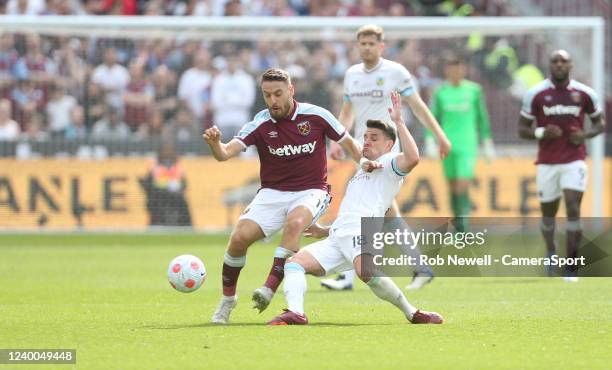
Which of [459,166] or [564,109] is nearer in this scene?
[564,109]

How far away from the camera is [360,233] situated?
413 inches

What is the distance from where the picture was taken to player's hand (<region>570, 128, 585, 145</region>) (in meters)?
15.3

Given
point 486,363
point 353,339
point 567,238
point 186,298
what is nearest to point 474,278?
point 567,238

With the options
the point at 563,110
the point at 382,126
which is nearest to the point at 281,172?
the point at 382,126

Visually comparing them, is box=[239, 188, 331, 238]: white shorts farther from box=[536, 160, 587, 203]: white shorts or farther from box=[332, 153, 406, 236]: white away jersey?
box=[536, 160, 587, 203]: white shorts

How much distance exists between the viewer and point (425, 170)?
77.0 feet

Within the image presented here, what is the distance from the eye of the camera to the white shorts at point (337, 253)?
34.2 feet

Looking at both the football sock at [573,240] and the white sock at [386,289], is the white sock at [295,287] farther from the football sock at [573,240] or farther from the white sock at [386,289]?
the football sock at [573,240]

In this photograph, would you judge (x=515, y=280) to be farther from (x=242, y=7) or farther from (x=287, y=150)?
(x=242, y=7)

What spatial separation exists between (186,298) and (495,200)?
1116 centimetres

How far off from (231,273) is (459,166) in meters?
8.43

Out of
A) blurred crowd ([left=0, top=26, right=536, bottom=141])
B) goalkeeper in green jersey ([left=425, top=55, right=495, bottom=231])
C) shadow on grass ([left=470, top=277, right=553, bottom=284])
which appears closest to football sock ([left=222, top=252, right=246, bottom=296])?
shadow on grass ([left=470, top=277, right=553, bottom=284])

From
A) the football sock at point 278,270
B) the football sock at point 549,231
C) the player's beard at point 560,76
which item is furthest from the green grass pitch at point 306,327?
the player's beard at point 560,76

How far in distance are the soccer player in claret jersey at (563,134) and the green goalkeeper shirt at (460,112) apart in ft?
9.72
